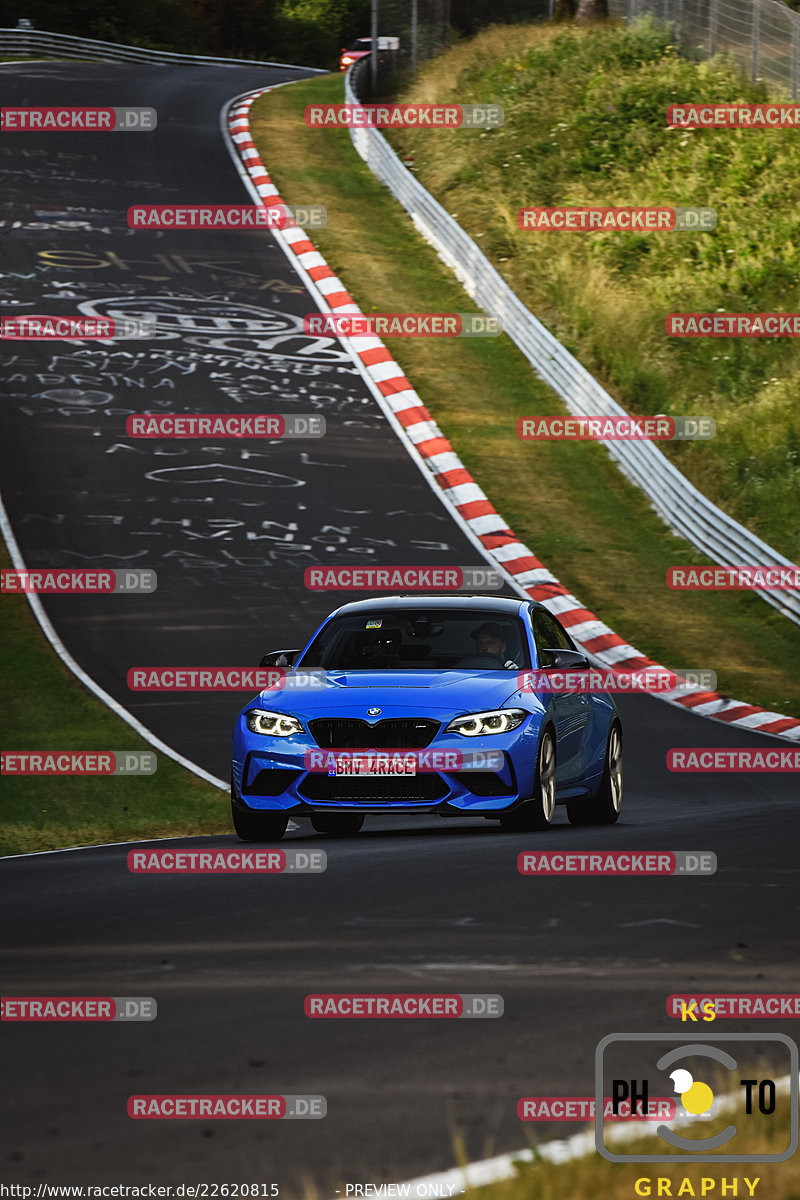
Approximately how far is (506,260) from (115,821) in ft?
77.0

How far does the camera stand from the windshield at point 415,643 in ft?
36.7

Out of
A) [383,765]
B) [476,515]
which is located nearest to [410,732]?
[383,765]

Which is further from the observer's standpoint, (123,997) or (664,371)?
(664,371)

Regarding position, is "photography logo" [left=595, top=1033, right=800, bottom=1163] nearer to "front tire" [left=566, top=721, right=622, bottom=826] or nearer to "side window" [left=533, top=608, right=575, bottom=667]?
"side window" [left=533, top=608, right=575, bottom=667]

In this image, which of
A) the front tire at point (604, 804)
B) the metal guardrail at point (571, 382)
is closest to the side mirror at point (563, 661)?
the front tire at point (604, 804)

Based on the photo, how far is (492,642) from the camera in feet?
37.3

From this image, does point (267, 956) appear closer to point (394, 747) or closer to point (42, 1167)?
point (42, 1167)

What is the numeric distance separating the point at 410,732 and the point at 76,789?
4432 mm

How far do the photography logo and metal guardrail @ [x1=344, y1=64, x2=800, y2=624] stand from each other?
16.8m

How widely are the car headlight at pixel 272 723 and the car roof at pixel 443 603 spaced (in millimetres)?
1272

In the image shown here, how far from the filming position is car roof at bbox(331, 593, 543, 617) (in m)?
11.6

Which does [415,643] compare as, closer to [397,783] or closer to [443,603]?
[443,603]

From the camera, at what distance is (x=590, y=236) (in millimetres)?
35156

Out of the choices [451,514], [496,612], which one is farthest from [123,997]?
[451,514]
